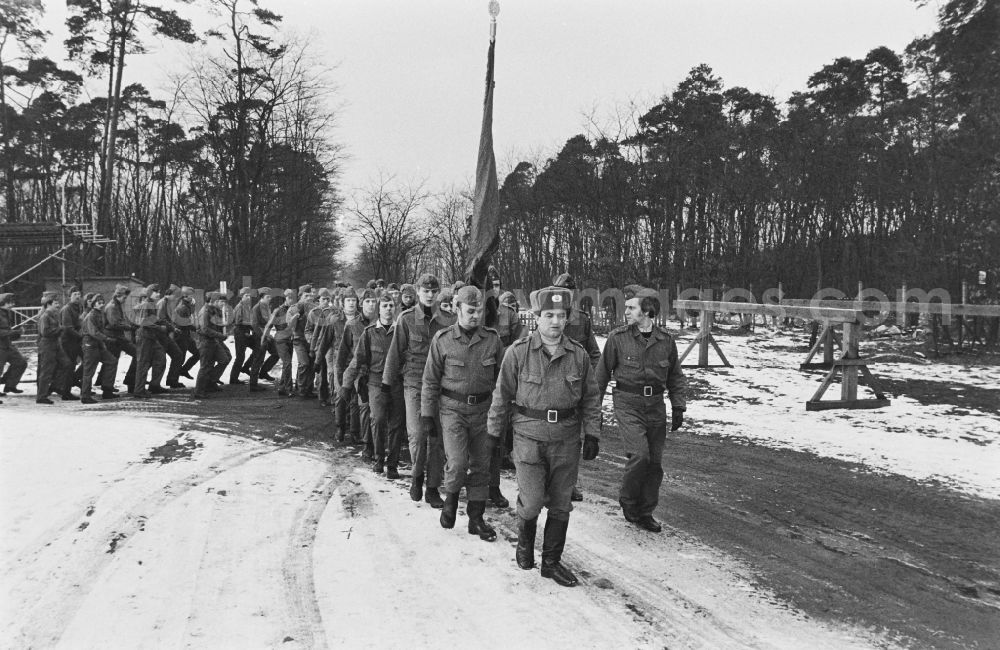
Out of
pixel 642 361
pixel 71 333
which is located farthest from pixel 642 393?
pixel 71 333

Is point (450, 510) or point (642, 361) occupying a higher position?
point (642, 361)

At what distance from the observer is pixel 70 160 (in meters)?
35.5

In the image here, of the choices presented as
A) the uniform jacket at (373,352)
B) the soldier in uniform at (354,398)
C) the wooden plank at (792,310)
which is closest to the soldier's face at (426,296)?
the uniform jacket at (373,352)

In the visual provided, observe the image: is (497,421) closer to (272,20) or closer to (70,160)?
(272,20)

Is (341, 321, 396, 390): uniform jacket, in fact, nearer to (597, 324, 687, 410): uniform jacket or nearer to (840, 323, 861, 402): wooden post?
(597, 324, 687, 410): uniform jacket

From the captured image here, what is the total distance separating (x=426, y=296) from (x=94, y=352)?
799 cm

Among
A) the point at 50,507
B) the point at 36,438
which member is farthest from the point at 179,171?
the point at 50,507

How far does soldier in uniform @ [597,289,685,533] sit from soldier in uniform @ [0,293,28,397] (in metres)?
11.0

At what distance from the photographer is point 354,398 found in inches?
339

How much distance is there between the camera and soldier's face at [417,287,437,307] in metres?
6.31

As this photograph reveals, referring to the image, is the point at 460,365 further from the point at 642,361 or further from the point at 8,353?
the point at 8,353

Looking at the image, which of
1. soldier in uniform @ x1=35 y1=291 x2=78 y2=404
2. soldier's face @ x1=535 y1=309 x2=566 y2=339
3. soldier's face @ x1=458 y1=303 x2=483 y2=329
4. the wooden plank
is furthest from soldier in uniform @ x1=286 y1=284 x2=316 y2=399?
the wooden plank

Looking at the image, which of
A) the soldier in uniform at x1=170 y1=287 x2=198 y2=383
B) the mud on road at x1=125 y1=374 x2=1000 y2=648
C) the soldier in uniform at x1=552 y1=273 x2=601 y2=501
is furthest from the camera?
the soldier in uniform at x1=170 y1=287 x2=198 y2=383

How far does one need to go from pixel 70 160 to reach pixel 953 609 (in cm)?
4318
